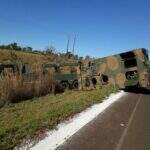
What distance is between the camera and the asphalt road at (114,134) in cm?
784

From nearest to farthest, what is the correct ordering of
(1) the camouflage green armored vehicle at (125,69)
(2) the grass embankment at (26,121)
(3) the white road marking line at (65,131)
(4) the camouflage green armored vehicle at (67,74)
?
1. (3) the white road marking line at (65,131)
2. (2) the grass embankment at (26,121)
3. (1) the camouflage green armored vehicle at (125,69)
4. (4) the camouflage green armored vehicle at (67,74)

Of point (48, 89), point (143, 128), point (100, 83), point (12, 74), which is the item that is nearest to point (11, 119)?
point (143, 128)

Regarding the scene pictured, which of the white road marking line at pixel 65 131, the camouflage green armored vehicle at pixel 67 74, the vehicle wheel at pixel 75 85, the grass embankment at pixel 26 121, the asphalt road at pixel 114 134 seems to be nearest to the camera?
the white road marking line at pixel 65 131

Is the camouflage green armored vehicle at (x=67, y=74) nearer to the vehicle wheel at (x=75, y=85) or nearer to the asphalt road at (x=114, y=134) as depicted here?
the vehicle wheel at (x=75, y=85)

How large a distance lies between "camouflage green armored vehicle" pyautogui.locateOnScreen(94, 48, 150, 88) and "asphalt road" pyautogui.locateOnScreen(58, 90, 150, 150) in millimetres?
10014

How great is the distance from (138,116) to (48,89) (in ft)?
28.9

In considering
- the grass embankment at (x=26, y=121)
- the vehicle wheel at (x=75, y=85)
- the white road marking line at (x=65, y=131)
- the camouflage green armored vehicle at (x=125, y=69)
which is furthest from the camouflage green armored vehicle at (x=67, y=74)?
the white road marking line at (x=65, y=131)

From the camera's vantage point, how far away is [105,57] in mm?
25125

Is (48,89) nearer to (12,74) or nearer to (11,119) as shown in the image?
(12,74)

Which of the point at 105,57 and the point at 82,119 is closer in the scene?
the point at 82,119

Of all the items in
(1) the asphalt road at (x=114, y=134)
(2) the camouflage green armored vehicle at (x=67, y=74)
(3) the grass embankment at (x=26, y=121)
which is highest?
(2) the camouflage green armored vehicle at (x=67, y=74)

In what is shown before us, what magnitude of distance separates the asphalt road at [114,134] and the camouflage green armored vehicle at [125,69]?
10014mm

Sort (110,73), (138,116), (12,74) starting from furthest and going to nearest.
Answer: (110,73)
(12,74)
(138,116)

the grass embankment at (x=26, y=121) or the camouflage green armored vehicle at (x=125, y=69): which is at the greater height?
the camouflage green armored vehicle at (x=125, y=69)
